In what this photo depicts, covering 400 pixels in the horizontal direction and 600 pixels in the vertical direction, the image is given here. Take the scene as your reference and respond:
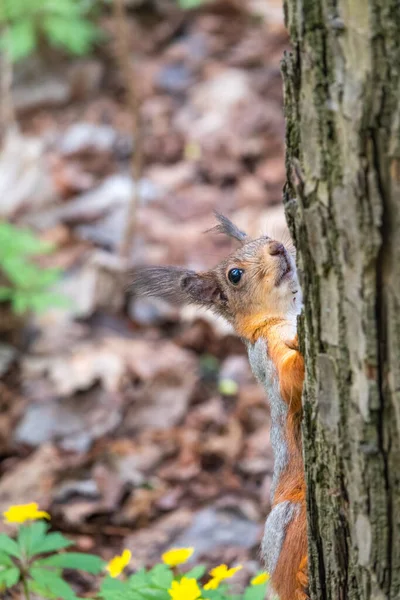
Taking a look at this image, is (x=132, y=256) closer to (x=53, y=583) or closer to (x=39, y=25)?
(x=39, y=25)

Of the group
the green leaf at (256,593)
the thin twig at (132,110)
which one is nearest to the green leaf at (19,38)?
the thin twig at (132,110)

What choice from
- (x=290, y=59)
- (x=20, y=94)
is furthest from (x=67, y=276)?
(x=290, y=59)

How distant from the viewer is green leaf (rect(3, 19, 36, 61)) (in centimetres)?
800

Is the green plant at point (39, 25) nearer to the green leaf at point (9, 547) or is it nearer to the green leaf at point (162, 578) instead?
the green leaf at point (9, 547)

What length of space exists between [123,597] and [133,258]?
4.64 meters

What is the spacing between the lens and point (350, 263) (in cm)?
170

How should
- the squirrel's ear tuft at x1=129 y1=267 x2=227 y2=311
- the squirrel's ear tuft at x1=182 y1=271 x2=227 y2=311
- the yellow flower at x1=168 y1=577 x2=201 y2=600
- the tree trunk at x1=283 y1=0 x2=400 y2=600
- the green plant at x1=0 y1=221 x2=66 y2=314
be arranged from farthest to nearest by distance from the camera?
the green plant at x1=0 y1=221 x2=66 y2=314 → the squirrel's ear tuft at x1=182 y1=271 x2=227 y2=311 → the squirrel's ear tuft at x1=129 y1=267 x2=227 y2=311 → the yellow flower at x1=168 y1=577 x2=201 y2=600 → the tree trunk at x1=283 y1=0 x2=400 y2=600

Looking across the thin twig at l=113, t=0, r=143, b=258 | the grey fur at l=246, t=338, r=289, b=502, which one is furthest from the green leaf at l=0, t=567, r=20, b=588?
the thin twig at l=113, t=0, r=143, b=258

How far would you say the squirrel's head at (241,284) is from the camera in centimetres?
308

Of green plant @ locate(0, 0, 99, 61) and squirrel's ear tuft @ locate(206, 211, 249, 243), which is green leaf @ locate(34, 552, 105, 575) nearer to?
squirrel's ear tuft @ locate(206, 211, 249, 243)

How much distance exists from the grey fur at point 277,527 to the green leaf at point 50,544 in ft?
2.11

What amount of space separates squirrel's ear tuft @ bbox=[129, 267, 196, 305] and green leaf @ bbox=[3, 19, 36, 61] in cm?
550

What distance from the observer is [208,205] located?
737cm

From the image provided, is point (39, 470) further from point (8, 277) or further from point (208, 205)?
point (208, 205)
